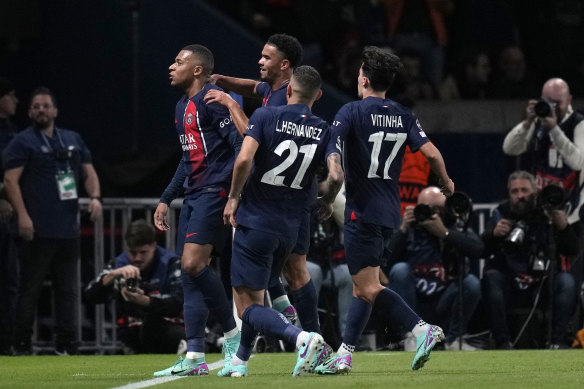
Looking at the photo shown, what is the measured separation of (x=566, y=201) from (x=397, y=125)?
3.93 metres

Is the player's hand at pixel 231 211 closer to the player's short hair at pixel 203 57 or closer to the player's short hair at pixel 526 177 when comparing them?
the player's short hair at pixel 203 57

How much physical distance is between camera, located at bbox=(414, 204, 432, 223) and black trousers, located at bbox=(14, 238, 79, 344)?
3031 mm

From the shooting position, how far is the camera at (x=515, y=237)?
12.1 meters

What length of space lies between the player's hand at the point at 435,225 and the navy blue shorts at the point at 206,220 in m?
3.56

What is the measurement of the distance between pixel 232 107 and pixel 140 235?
11.3 ft

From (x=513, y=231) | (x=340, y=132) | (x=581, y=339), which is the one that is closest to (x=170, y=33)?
(x=513, y=231)

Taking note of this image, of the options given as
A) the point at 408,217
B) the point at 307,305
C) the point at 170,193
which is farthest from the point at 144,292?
the point at 307,305

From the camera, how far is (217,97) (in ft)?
28.7

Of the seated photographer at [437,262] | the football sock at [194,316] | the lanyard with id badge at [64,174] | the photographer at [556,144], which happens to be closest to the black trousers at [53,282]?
the lanyard with id badge at [64,174]

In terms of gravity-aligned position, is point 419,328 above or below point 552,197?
below

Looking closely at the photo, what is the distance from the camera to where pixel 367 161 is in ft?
29.0

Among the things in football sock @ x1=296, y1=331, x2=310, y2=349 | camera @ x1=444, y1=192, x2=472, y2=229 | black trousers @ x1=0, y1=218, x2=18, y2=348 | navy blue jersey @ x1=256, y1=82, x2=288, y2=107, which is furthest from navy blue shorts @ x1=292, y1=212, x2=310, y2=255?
black trousers @ x1=0, y1=218, x2=18, y2=348

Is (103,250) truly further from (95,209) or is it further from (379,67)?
(379,67)

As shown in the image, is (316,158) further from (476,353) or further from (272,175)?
(476,353)
